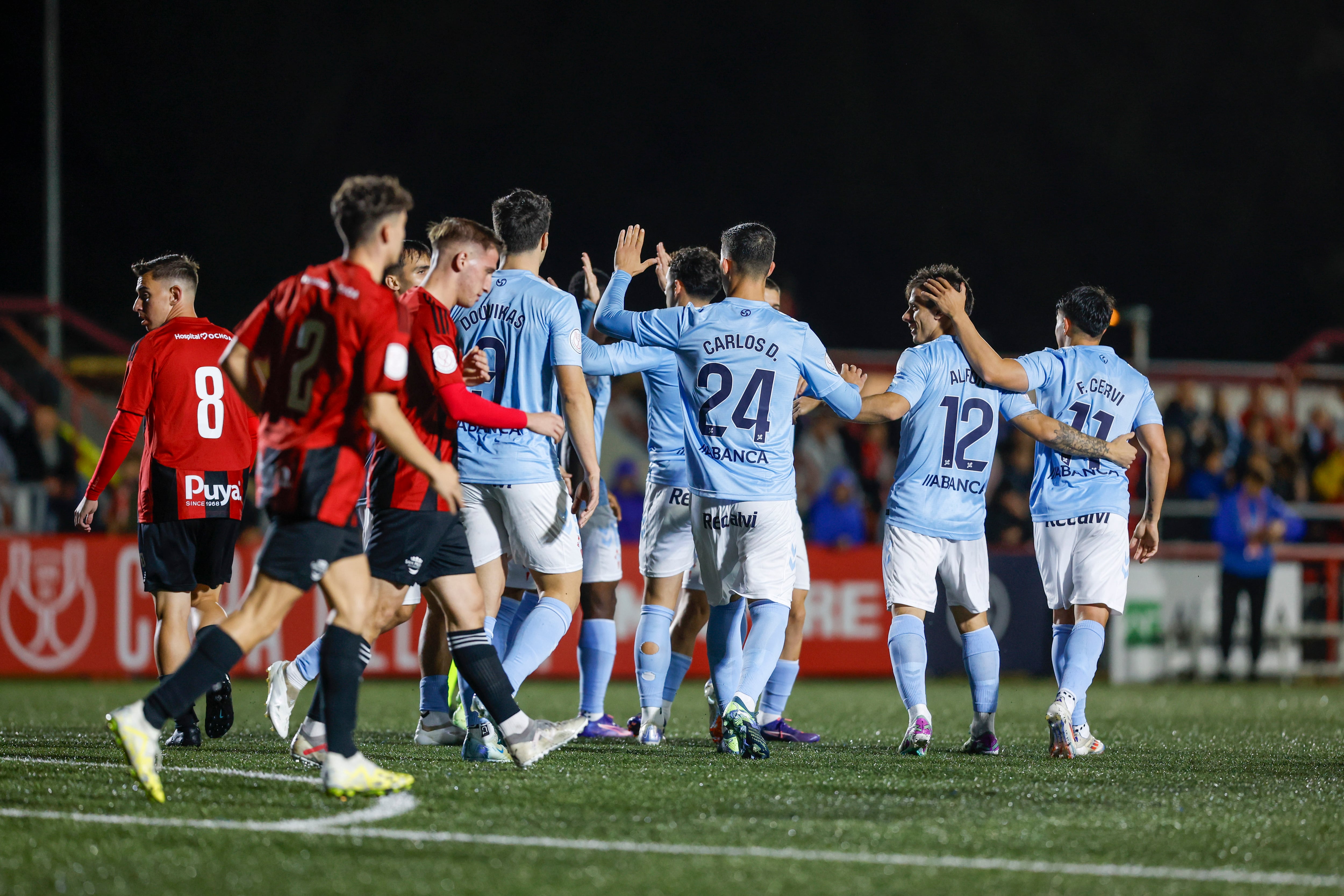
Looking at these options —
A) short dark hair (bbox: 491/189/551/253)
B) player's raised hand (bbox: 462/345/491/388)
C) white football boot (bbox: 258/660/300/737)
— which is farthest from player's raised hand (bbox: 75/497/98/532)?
short dark hair (bbox: 491/189/551/253)

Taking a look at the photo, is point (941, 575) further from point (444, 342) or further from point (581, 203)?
point (581, 203)

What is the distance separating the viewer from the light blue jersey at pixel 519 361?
684 centimetres

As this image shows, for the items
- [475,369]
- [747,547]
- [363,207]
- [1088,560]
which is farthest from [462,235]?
[1088,560]

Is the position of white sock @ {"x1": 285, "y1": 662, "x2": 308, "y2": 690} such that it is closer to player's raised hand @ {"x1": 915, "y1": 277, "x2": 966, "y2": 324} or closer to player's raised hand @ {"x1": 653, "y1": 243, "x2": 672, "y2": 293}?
player's raised hand @ {"x1": 653, "y1": 243, "x2": 672, "y2": 293}

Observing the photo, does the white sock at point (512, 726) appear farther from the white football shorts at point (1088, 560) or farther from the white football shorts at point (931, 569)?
the white football shorts at point (1088, 560)

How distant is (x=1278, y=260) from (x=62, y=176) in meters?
27.9

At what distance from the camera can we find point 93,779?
5.78 meters

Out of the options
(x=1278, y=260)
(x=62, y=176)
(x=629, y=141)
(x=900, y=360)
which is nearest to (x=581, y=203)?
(x=629, y=141)

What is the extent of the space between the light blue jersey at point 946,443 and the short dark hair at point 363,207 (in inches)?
116

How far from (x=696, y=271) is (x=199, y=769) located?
3.65 metres

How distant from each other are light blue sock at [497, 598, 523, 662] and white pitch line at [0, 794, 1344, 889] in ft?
9.22

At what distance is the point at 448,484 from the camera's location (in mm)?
5160

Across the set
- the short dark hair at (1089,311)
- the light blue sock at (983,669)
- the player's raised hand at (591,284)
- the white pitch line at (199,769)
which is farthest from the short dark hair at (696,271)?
the white pitch line at (199,769)

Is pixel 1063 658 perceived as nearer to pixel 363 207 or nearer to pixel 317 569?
pixel 317 569
